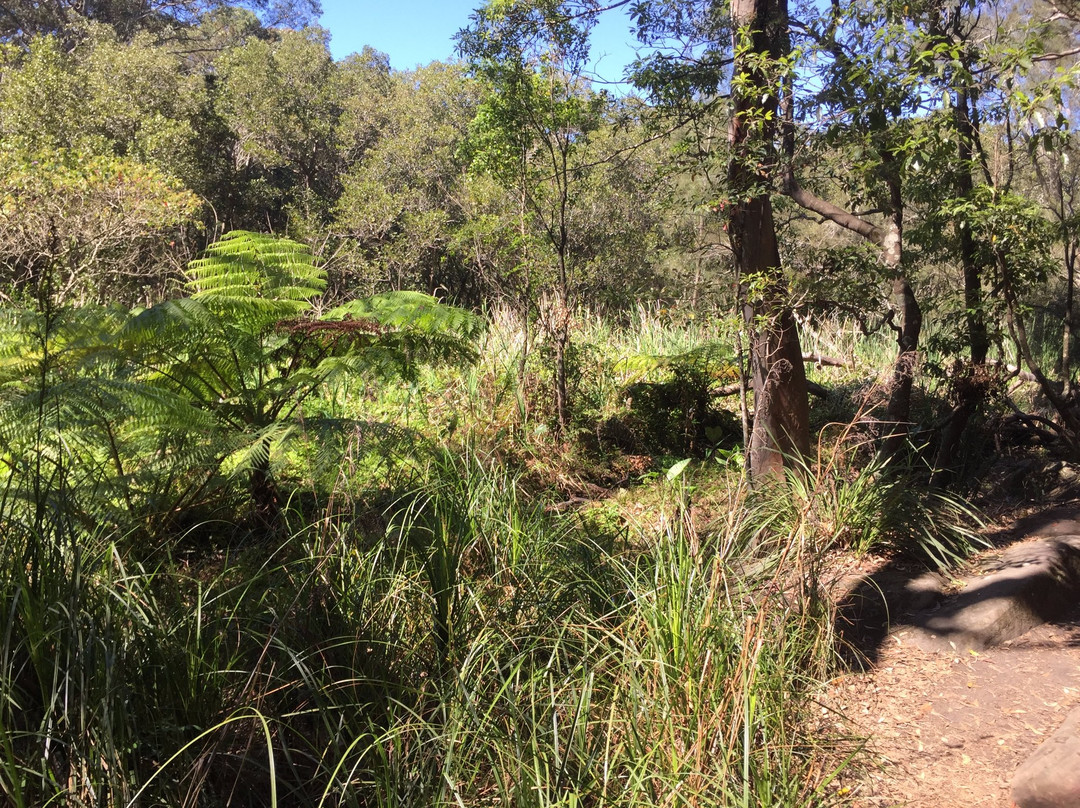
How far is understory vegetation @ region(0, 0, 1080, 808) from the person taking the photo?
2.23 m

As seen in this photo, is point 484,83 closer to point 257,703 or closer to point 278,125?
point 257,703

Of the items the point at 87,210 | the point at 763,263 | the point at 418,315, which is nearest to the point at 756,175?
the point at 763,263

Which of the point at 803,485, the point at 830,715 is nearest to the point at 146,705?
the point at 830,715

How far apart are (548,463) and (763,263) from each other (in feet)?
7.24

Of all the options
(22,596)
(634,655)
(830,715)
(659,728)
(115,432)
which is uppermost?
(115,432)

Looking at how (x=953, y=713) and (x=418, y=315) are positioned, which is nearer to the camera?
(x=953, y=713)

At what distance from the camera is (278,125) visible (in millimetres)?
18031

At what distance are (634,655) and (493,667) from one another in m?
0.49

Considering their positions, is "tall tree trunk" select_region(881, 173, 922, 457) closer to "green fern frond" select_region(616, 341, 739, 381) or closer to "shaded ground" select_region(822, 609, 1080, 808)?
"green fern frond" select_region(616, 341, 739, 381)

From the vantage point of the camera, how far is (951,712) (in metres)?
3.22

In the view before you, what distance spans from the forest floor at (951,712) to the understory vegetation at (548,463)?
0.19 metres

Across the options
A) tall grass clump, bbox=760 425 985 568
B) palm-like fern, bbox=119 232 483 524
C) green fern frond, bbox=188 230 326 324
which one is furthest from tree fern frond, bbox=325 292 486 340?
tall grass clump, bbox=760 425 985 568

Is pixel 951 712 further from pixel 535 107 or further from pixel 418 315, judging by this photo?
pixel 535 107

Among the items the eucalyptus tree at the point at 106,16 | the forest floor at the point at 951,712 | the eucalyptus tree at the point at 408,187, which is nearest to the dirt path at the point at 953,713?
the forest floor at the point at 951,712
